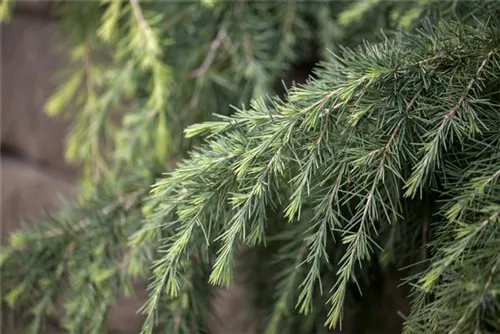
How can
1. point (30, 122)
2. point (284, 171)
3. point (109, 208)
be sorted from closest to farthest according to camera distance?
point (284, 171)
point (109, 208)
point (30, 122)

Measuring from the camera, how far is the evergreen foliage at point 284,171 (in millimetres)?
635

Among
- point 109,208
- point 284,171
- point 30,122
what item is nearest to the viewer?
point 284,171

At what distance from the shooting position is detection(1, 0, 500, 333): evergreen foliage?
63 cm

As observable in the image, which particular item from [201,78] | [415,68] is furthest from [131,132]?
[415,68]

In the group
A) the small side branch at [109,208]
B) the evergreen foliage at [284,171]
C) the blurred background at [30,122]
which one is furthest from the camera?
the blurred background at [30,122]

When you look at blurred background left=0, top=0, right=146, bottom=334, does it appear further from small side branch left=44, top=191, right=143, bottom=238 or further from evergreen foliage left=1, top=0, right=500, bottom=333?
small side branch left=44, top=191, right=143, bottom=238

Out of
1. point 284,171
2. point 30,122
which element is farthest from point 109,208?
point 30,122

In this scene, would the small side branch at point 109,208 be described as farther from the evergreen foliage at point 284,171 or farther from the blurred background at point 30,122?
the blurred background at point 30,122

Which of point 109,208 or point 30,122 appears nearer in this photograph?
point 109,208

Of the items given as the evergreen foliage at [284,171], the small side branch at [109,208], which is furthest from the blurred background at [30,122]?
the small side branch at [109,208]

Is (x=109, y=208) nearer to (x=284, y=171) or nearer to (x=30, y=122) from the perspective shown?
(x=284, y=171)

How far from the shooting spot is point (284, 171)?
695 millimetres

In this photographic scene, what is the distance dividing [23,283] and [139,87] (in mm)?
450

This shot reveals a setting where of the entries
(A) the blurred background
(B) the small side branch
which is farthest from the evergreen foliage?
(A) the blurred background
